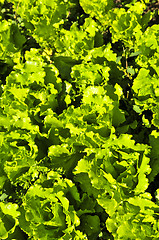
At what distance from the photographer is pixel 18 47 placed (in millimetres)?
4914

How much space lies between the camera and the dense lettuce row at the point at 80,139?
2.86 meters

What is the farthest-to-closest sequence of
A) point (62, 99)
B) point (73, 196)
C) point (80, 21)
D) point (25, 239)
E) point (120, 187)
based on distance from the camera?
1. point (80, 21)
2. point (62, 99)
3. point (25, 239)
4. point (73, 196)
5. point (120, 187)

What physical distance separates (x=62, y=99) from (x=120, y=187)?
1.61 metres

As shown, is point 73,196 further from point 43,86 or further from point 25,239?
point 43,86

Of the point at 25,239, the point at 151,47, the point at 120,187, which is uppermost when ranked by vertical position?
the point at 151,47

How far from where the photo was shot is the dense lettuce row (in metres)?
2.86

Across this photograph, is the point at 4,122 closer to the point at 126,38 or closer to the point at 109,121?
the point at 109,121

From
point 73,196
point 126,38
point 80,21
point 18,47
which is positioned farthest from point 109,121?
point 80,21

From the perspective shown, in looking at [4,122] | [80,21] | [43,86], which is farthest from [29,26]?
[4,122]

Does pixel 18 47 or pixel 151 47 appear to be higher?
pixel 151 47

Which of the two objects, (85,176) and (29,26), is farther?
(29,26)

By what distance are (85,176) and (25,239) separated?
41.6 inches

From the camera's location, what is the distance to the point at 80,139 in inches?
125

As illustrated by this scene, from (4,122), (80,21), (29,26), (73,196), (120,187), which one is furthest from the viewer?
(80,21)
